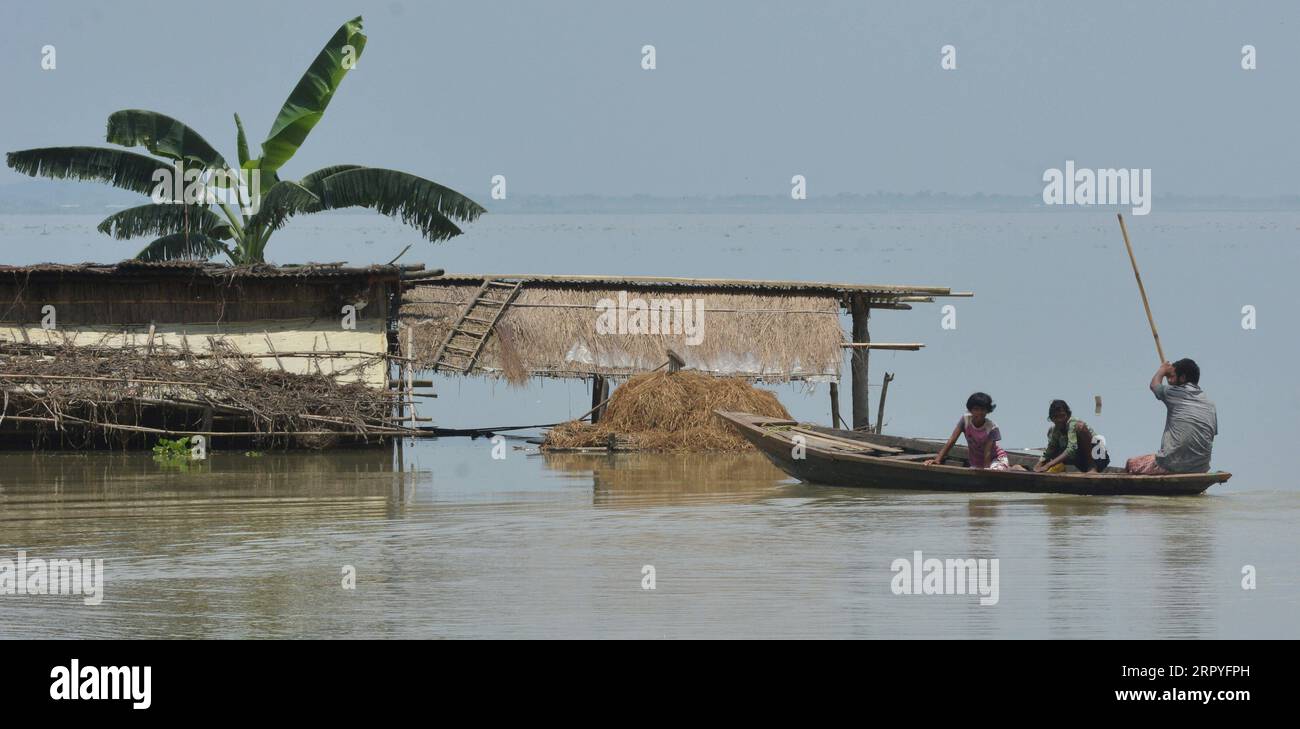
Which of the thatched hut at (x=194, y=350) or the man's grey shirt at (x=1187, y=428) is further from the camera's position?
the thatched hut at (x=194, y=350)

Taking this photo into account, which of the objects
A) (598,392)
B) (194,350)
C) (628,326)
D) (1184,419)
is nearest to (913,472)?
(1184,419)

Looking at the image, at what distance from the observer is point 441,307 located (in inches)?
792

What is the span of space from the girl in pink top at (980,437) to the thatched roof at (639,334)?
5673 mm

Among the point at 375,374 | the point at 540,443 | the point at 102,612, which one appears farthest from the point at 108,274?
the point at 102,612

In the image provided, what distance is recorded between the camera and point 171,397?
1728cm

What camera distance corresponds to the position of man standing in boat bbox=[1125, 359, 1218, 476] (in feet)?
45.1

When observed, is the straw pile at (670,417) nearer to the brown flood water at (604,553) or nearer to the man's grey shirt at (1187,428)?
the brown flood water at (604,553)

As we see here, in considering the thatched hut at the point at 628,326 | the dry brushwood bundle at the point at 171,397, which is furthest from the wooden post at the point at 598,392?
the dry brushwood bundle at the point at 171,397

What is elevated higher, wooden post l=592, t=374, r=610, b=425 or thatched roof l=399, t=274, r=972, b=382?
thatched roof l=399, t=274, r=972, b=382

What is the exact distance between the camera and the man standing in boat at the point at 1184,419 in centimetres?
1374

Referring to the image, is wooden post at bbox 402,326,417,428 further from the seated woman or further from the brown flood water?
the seated woman

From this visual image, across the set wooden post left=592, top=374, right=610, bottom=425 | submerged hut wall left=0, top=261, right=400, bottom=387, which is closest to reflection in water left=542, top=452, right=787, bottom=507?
wooden post left=592, top=374, right=610, bottom=425

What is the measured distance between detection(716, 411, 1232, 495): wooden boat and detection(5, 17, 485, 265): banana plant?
19.6ft

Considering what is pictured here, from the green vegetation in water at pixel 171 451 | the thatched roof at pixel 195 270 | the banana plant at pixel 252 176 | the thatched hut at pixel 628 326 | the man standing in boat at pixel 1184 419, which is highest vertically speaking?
the banana plant at pixel 252 176
